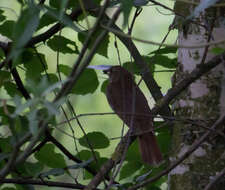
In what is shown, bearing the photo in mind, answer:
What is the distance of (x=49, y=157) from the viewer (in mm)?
1838

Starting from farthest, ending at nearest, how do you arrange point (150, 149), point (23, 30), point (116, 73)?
point (116, 73) → point (150, 149) → point (23, 30)

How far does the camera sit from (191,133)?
5.89 ft

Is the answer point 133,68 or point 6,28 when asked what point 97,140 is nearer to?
point 133,68

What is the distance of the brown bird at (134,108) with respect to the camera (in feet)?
6.11

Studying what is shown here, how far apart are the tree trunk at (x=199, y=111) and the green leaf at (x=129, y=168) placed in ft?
0.49

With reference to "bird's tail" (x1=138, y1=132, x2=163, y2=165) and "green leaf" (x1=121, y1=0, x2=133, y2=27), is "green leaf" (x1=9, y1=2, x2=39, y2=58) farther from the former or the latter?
"bird's tail" (x1=138, y1=132, x2=163, y2=165)

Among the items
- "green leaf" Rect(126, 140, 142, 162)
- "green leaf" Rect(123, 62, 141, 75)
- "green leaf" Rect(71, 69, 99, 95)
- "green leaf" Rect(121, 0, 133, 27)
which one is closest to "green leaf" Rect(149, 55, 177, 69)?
"green leaf" Rect(123, 62, 141, 75)

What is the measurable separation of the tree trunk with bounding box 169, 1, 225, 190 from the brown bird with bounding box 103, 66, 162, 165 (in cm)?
10

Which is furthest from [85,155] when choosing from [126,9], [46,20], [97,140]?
[126,9]

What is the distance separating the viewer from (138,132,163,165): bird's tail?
70.2 inches

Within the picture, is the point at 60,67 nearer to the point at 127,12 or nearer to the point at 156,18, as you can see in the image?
the point at 127,12

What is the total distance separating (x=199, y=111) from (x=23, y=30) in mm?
1024

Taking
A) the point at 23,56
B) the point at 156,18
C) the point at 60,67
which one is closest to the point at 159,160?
the point at 60,67

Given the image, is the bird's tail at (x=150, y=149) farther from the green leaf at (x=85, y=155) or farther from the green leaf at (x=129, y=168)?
the green leaf at (x=85, y=155)
